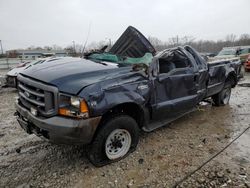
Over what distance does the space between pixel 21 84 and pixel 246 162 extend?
3.76 meters

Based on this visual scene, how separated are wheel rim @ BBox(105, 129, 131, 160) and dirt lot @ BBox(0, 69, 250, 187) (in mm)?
147

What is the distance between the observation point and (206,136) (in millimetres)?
4367

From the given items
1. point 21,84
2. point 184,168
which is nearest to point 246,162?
point 184,168

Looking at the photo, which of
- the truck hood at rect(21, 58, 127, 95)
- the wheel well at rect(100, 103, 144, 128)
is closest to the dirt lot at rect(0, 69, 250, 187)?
the wheel well at rect(100, 103, 144, 128)

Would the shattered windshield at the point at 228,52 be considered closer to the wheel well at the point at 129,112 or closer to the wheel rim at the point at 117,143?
the wheel well at the point at 129,112

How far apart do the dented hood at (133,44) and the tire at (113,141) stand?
1471mm

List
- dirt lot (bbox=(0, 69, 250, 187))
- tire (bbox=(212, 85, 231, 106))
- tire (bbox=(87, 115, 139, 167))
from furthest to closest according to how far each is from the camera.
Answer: tire (bbox=(212, 85, 231, 106)) < tire (bbox=(87, 115, 139, 167)) < dirt lot (bbox=(0, 69, 250, 187))

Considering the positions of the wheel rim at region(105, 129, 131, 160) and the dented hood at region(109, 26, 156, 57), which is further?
the dented hood at region(109, 26, 156, 57)

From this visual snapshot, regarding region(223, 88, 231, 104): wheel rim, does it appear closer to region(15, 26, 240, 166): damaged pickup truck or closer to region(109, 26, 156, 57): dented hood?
region(15, 26, 240, 166): damaged pickup truck

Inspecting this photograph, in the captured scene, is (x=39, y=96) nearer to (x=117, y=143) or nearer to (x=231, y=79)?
(x=117, y=143)

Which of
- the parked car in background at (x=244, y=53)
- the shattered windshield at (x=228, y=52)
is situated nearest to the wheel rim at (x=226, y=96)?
the shattered windshield at (x=228, y=52)

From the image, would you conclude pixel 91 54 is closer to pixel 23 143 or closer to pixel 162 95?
pixel 162 95

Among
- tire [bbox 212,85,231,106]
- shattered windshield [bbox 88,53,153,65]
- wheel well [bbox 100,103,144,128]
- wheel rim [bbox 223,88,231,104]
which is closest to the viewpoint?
wheel well [bbox 100,103,144,128]

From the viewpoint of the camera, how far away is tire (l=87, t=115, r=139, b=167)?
307 centimetres
